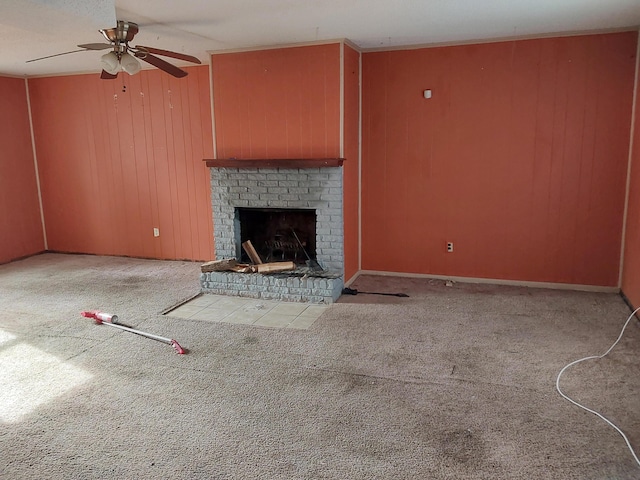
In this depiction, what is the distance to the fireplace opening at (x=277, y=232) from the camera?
16.3 feet

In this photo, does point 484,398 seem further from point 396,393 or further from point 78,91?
point 78,91

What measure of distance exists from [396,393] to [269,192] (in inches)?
102

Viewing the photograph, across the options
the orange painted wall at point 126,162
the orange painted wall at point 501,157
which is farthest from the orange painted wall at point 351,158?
the orange painted wall at point 126,162

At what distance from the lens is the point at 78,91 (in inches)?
246

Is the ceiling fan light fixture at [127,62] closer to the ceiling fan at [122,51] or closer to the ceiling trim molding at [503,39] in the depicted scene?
the ceiling fan at [122,51]

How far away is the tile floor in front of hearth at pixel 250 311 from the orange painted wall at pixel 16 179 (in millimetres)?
3408

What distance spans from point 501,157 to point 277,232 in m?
2.35

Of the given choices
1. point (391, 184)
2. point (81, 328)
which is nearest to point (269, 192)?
point (391, 184)

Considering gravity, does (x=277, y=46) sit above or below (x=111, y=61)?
above

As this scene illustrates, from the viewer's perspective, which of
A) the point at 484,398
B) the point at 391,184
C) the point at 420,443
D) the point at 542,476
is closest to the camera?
the point at 542,476

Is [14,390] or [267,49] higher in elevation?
[267,49]

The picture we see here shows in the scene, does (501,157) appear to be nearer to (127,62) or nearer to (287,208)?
(287,208)

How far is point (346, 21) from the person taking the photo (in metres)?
3.91

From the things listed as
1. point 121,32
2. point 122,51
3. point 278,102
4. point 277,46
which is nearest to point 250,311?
point 278,102
